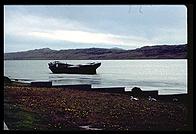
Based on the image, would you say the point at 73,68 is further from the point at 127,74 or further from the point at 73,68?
the point at 127,74

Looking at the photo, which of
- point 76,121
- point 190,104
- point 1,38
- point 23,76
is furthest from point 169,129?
point 1,38

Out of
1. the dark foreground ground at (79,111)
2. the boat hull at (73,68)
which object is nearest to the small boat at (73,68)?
the boat hull at (73,68)

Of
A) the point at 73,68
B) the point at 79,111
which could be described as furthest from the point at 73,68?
the point at 79,111

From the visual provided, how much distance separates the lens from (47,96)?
11.0 feet

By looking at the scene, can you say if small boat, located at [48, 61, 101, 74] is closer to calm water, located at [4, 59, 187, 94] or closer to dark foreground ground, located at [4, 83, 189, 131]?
calm water, located at [4, 59, 187, 94]

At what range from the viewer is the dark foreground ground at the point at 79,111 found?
329 cm

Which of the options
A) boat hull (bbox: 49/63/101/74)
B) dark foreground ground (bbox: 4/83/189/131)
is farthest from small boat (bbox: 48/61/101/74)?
dark foreground ground (bbox: 4/83/189/131)

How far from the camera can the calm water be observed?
3338 millimetres

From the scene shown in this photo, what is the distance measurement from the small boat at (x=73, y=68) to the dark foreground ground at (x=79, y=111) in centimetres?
24

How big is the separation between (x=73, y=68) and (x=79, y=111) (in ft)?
1.68

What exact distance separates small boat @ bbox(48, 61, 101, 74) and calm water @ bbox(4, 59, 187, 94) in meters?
0.05

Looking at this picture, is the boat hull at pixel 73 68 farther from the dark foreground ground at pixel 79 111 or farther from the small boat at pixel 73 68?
the dark foreground ground at pixel 79 111

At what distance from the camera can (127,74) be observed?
11.2 ft

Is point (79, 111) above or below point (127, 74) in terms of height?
below
